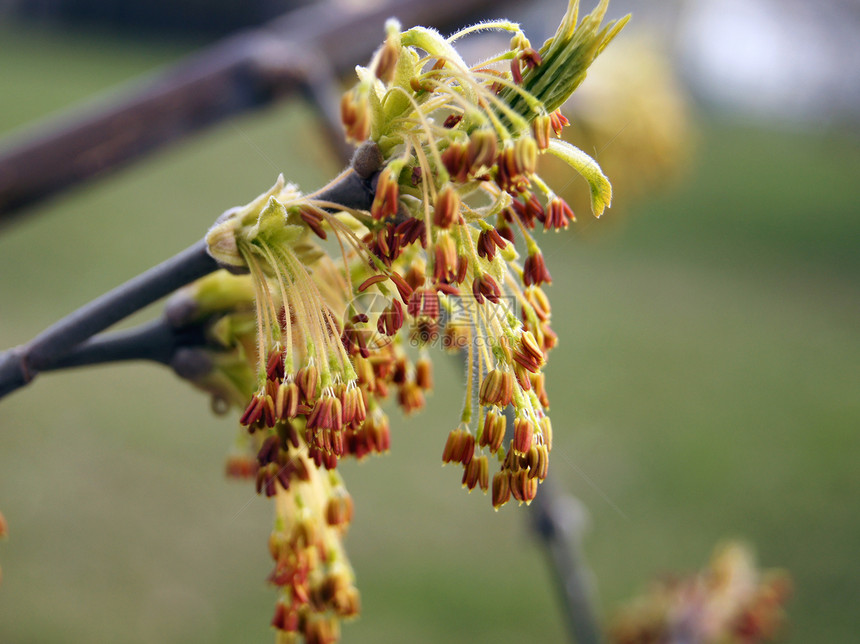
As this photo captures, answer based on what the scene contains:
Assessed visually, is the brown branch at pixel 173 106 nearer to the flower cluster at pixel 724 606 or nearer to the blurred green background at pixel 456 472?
the blurred green background at pixel 456 472

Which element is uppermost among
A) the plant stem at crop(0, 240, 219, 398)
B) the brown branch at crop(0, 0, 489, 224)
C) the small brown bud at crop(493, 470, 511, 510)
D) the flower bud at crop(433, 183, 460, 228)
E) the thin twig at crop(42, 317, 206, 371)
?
the brown branch at crop(0, 0, 489, 224)

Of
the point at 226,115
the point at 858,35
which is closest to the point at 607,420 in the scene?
the point at 226,115

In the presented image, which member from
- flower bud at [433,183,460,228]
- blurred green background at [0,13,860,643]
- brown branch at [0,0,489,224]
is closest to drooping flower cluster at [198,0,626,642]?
flower bud at [433,183,460,228]

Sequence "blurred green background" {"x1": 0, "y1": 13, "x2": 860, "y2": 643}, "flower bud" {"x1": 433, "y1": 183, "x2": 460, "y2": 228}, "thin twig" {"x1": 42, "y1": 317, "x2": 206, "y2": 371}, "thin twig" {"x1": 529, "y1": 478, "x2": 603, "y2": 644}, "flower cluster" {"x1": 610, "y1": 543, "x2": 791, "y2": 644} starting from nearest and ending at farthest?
1. "flower bud" {"x1": 433, "y1": 183, "x2": 460, "y2": 228}
2. "thin twig" {"x1": 42, "y1": 317, "x2": 206, "y2": 371}
3. "thin twig" {"x1": 529, "y1": 478, "x2": 603, "y2": 644}
4. "flower cluster" {"x1": 610, "y1": 543, "x2": 791, "y2": 644}
5. "blurred green background" {"x1": 0, "y1": 13, "x2": 860, "y2": 643}

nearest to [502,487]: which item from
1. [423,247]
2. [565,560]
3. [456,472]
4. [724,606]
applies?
[423,247]

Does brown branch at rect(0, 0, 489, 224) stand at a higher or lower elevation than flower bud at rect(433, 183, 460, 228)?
higher

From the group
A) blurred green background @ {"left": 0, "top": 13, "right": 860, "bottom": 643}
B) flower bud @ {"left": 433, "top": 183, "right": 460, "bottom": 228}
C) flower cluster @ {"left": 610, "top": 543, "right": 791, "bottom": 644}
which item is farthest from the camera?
blurred green background @ {"left": 0, "top": 13, "right": 860, "bottom": 643}

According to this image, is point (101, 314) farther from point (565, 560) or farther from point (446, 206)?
point (565, 560)

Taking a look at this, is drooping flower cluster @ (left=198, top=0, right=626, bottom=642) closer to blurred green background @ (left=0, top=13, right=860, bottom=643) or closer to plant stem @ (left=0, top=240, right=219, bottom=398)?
plant stem @ (left=0, top=240, right=219, bottom=398)

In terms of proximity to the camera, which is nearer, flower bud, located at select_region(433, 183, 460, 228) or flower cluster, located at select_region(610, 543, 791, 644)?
flower bud, located at select_region(433, 183, 460, 228)
